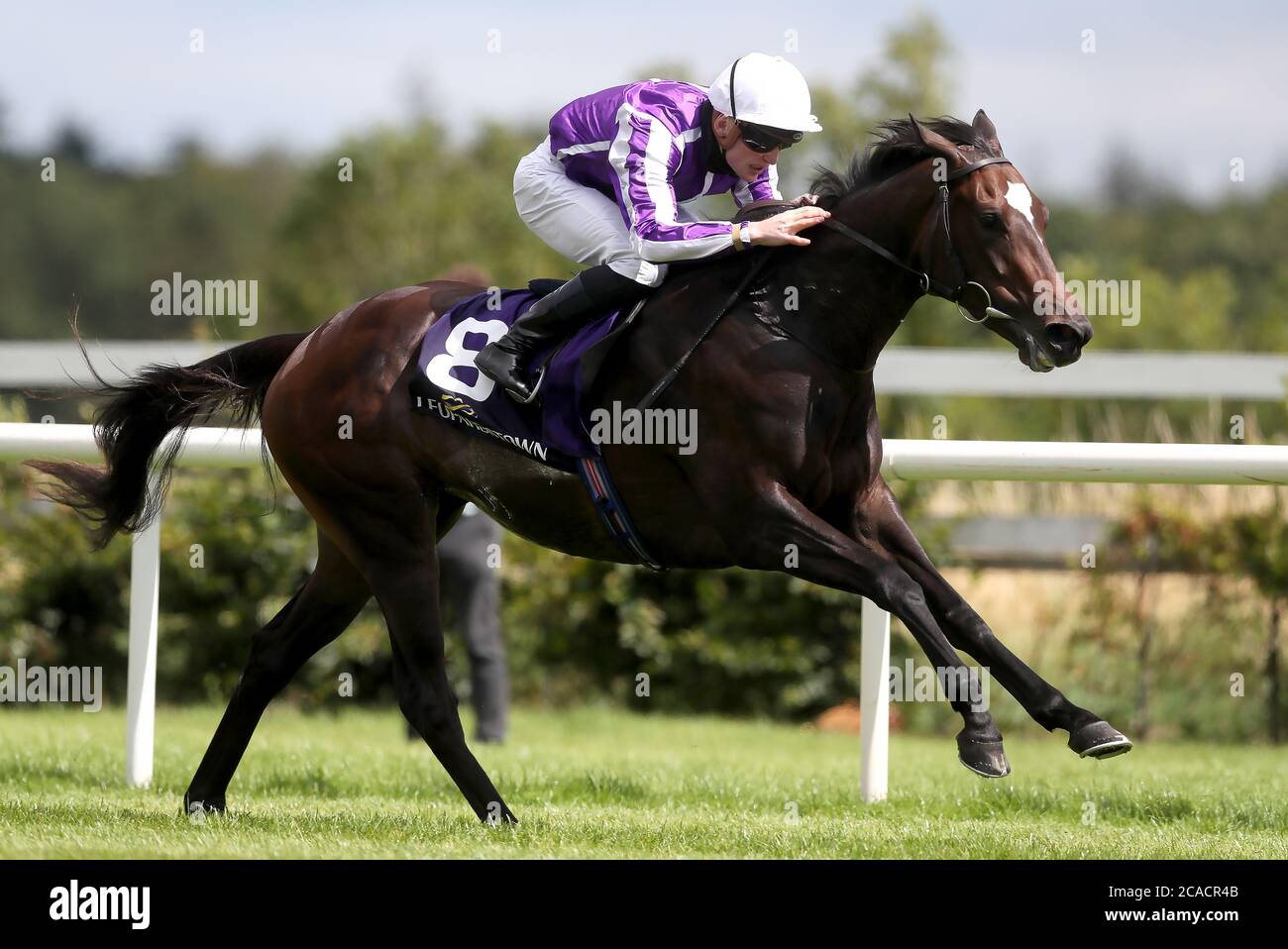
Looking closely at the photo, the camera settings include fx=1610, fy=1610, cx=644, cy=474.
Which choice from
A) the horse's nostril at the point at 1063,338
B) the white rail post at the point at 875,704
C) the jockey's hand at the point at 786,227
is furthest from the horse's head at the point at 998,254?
the white rail post at the point at 875,704

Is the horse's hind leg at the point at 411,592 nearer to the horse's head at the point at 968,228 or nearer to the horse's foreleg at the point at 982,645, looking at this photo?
the horse's foreleg at the point at 982,645

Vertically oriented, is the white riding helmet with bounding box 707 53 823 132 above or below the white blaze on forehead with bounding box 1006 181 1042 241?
above

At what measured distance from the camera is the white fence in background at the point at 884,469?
5102 mm

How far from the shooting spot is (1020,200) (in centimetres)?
425

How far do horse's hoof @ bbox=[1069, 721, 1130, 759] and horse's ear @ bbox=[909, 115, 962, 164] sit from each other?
5.05ft

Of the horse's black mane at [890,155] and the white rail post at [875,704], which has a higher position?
the horse's black mane at [890,155]

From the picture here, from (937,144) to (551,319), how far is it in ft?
3.87

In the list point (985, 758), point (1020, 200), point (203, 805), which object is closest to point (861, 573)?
point (985, 758)

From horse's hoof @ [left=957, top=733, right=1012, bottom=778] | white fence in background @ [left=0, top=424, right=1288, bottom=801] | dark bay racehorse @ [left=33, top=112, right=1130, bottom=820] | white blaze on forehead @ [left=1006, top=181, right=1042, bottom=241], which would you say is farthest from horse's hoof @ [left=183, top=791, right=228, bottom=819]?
white blaze on forehead @ [left=1006, top=181, right=1042, bottom=241]

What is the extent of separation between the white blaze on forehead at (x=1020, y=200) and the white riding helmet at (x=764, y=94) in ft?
1.82

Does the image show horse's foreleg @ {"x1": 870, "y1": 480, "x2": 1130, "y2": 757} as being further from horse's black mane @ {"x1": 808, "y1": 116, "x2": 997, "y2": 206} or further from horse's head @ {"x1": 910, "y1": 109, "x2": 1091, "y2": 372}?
horse's black mane @ {"x1": 808, "y1": 116, "x2": 997, "y2": 206}

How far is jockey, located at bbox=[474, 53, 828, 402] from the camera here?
4465mm

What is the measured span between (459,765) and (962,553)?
15.9ft

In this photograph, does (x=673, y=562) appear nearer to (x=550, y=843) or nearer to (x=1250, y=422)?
(x=550, y=843)
